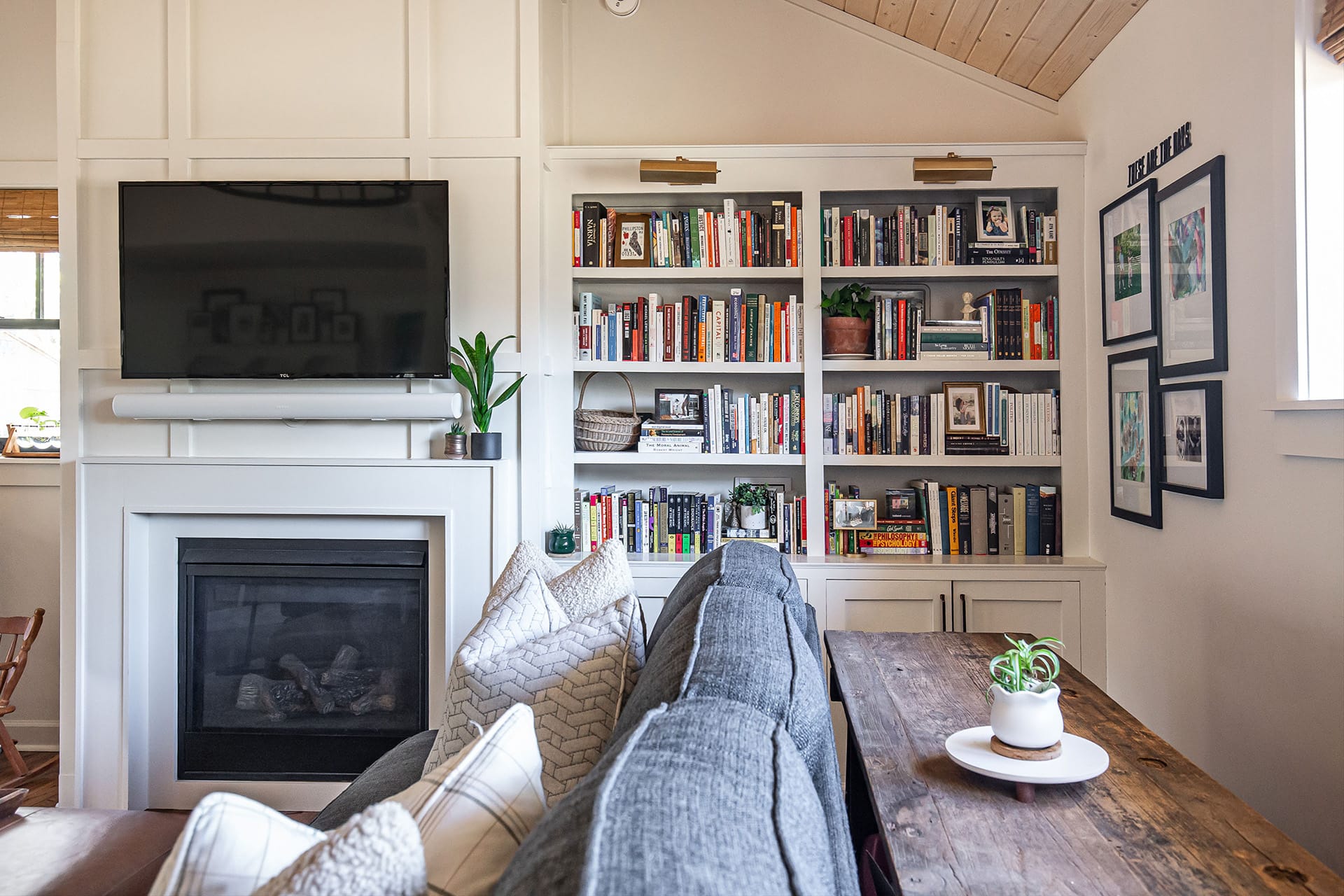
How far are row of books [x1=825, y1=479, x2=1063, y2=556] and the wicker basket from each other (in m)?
0.82

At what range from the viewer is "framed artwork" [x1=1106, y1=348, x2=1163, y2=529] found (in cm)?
259

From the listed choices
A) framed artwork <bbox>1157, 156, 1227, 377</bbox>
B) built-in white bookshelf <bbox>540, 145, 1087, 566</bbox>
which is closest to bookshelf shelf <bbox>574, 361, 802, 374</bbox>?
built-in white bookshelf <bbox>540, 145, 1087, 566</bbox>

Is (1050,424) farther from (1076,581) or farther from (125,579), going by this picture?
(125,579)

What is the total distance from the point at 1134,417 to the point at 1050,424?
1.65 ft

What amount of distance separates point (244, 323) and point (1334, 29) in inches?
121

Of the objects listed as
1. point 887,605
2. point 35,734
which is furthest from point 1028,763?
point 35,734

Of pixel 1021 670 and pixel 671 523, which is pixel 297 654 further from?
pixel 1021 670

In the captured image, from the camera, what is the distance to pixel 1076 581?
119 inches

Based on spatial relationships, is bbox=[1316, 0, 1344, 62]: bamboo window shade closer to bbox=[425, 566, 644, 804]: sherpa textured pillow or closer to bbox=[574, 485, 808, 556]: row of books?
bbox=[425, 566, 644, 804]: sherpa textured pillow

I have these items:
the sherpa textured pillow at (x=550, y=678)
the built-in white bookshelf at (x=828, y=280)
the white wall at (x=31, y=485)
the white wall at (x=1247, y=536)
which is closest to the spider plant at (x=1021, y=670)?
the sherpa textured pillow at (x=550, y=678)

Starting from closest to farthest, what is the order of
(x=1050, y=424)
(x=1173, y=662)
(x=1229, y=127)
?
(x=1229, y=127) → (x=1173, y=662) → (x=1050, y=424)

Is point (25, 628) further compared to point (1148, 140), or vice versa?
point (25, 628)

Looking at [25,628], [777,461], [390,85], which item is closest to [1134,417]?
[777,461]

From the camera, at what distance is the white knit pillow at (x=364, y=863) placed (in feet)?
2.10
